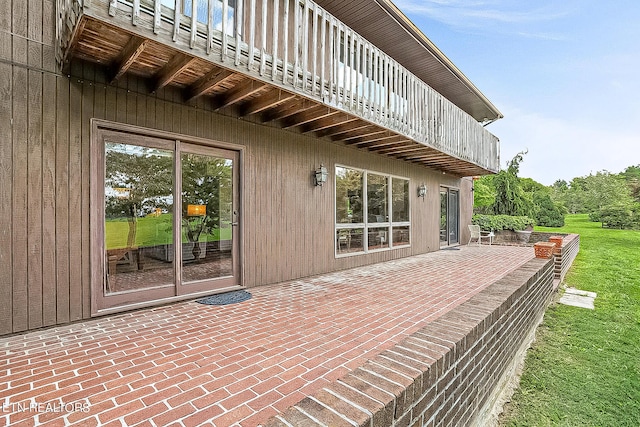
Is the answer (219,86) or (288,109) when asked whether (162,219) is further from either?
(288,109)

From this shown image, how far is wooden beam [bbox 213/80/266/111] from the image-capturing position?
12.1 feet

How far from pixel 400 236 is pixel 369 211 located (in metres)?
1.57

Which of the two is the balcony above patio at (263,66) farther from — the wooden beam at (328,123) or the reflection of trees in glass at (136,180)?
the reflection of trees in glass at (136,180)

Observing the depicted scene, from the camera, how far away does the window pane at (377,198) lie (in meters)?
7.14

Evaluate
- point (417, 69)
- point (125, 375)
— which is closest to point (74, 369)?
point (125, 375)

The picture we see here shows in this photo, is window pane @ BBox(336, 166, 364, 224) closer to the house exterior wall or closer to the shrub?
the house exterior wall

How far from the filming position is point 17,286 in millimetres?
2879

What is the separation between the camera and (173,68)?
3.21 m

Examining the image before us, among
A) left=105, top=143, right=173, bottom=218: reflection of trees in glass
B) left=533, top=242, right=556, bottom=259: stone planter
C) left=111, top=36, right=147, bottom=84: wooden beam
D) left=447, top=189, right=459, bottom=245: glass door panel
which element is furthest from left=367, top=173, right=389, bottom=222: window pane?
left=111, top=36, right=147, bottom=84: wooden beam

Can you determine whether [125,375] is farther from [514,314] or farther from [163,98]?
[514,314]

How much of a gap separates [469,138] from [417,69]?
92.9 inches

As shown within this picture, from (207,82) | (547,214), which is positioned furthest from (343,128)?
(547,214)

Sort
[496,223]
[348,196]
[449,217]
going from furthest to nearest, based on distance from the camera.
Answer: [496,223], [449,217], [348,196]

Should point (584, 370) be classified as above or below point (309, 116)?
below
